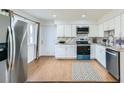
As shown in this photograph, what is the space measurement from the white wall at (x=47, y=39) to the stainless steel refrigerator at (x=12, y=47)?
6.09 m

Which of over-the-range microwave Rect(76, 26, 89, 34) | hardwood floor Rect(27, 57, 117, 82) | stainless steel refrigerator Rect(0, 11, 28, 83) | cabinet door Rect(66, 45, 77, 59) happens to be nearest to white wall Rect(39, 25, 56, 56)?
cabinet door Rect(66, 45, 77, 59)

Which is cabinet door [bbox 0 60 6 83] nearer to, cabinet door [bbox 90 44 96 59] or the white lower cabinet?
the white lower cabinet

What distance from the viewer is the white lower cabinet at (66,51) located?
8023 mm

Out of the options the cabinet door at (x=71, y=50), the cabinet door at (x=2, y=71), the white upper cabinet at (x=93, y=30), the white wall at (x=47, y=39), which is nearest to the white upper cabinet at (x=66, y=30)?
the cabinet door at (x=71, y=50)

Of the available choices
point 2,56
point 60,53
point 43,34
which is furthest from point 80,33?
point 2,56

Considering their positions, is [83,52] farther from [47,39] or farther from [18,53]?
[18,53]

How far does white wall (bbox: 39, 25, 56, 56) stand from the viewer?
9391mm

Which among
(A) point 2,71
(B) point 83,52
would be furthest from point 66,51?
(A) point 2,71

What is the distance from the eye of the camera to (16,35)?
2.81 meters

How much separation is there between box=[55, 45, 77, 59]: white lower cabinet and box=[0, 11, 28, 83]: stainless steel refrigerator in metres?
4.73

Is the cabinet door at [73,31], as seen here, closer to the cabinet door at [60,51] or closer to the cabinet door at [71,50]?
the cabinet door at [71,50]
